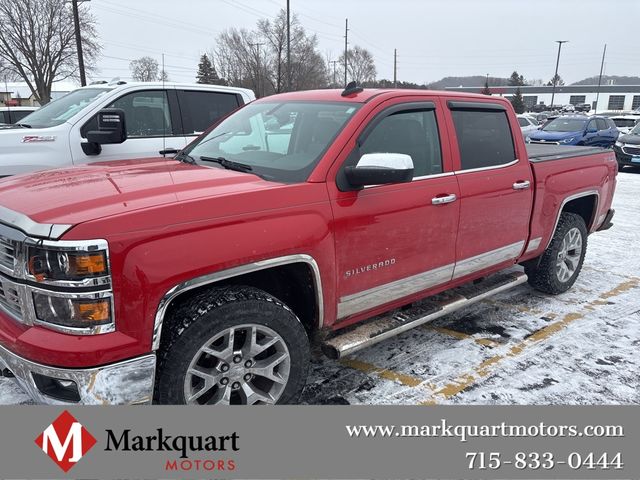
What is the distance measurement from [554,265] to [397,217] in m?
2.54

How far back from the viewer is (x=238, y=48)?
52312 mm

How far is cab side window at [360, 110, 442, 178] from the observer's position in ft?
10.7

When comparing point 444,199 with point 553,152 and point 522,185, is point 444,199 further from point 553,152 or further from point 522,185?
point 553,152

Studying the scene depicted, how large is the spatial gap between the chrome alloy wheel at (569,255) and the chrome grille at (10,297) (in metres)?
4.56

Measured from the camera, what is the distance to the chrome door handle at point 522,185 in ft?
13.3

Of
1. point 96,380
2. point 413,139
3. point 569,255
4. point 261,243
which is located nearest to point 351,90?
point 413,139

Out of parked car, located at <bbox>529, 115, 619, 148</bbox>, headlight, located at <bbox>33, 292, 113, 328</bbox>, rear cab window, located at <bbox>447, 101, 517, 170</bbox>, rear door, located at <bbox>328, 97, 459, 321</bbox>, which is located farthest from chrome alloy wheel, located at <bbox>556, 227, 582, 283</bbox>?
parked car, located at <bbox>529, 115, 619, 148</bbox>

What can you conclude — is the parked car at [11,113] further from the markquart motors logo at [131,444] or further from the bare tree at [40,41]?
the bare tree at [40,41]

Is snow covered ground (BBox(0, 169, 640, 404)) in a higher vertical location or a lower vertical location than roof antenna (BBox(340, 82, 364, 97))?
lower

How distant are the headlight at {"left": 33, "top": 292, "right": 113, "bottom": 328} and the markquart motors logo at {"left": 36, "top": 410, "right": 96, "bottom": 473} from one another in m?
0.43

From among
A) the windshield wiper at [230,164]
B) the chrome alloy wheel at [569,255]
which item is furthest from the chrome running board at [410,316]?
the windshield wiper at [230,164]

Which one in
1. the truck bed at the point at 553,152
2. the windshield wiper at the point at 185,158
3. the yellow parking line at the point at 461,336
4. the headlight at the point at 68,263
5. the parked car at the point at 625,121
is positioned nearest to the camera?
the headlight at the point at 68,263

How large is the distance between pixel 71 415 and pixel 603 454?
2.54 meters

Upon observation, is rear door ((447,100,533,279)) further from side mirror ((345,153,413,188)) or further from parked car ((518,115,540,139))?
parked car ((518,115,540,139))
